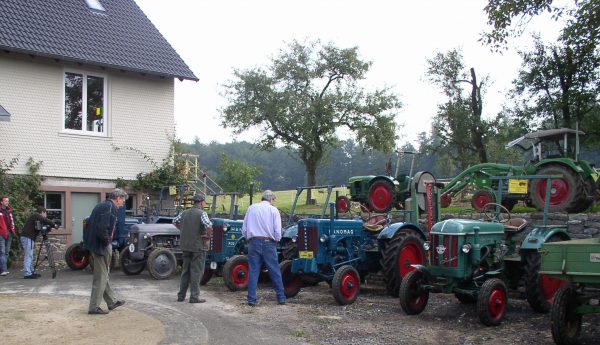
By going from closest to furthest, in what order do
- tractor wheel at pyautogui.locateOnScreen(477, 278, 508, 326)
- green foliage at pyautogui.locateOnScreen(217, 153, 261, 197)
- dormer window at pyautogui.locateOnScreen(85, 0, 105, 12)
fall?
tractor wheel at pyautogui.locateOnScreen(477, 278, 508, 326)
dormer window at pyautogui.locateOnScreen(85, 0, 105, 12)
green foliage at pyautogui.locateOnScreen(217, 153, 261, 197)

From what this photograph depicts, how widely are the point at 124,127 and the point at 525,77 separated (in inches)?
450

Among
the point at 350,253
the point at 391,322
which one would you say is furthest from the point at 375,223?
the point at 391,322

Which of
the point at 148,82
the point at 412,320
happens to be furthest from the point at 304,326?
the point at 148,82

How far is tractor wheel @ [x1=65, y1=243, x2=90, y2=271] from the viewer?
14.9m

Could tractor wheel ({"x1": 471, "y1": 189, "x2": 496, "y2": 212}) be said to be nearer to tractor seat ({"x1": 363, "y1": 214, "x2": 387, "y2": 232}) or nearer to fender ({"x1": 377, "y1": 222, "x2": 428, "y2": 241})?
tractor seat ({"x1": 363, "y1": 214, "x2": 387, "y2": 232})

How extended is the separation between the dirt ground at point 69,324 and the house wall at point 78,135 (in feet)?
24.8

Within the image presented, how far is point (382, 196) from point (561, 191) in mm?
4650

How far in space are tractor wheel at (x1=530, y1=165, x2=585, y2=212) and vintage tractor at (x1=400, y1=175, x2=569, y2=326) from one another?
148 inches

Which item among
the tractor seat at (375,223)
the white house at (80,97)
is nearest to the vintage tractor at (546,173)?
the tractor seat at (375,223)

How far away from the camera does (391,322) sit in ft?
28.8

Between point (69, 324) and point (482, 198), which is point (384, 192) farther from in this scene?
point (69, 324)

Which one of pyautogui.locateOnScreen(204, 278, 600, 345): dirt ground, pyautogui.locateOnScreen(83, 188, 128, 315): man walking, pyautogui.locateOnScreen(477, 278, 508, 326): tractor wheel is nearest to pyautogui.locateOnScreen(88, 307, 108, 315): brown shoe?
pyautogui.locateOnScreen(83, 188, 128, 315): man walking

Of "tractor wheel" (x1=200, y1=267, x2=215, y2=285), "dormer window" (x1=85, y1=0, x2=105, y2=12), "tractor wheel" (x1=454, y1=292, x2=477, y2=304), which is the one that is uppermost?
"dormer window" (x1=85, y1=0, x2=105, y2=12)

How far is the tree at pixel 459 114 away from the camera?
22.7 m
